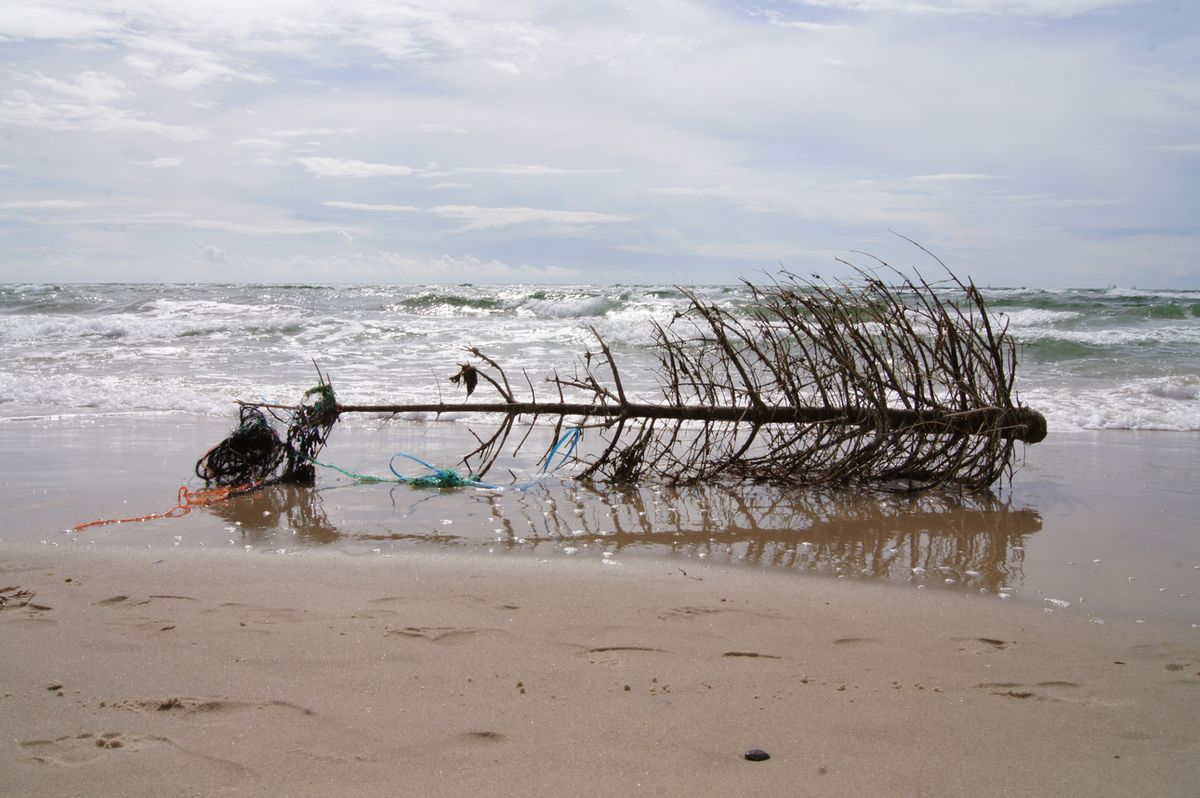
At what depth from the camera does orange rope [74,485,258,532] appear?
4289mm

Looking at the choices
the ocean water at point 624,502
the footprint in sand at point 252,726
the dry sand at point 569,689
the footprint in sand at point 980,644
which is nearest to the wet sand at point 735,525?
the ocean water at point 624,502

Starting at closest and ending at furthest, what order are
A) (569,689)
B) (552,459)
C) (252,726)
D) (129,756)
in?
1. (129,756)
2. (252,726)
3. (569,689)
4. (552,459)

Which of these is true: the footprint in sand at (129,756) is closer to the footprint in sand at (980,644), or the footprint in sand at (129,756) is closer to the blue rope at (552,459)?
the footprint in sand at (980,644)

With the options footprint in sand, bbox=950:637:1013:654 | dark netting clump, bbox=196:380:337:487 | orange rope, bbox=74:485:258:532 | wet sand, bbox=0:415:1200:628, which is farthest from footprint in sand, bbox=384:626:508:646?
dark netting clump, bbox=196:380:337:487

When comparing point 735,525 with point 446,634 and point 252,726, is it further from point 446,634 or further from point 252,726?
point 252,726

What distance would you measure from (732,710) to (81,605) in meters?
2.32

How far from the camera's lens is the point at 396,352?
13.6 metres

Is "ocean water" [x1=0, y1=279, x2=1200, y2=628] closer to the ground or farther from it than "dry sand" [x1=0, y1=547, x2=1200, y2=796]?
farther from it

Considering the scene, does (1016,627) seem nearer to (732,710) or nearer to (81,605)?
(732,710)

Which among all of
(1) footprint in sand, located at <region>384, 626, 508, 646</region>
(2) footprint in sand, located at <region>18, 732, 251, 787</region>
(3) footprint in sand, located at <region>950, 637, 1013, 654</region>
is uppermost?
(1) footprint in sand, located at <region>384, 626, 508, 646</region>

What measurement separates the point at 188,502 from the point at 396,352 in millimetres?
9115

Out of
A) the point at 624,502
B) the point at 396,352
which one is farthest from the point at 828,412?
the point at 396,352

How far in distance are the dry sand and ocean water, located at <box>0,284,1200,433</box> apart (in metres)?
2.64

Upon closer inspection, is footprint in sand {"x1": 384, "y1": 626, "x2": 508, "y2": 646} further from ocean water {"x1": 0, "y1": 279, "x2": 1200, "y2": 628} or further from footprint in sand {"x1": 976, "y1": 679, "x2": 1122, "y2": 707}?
A: footprint in sand {"x1": 976, "y1": 679, "x2": 1122, "y2": 707}
